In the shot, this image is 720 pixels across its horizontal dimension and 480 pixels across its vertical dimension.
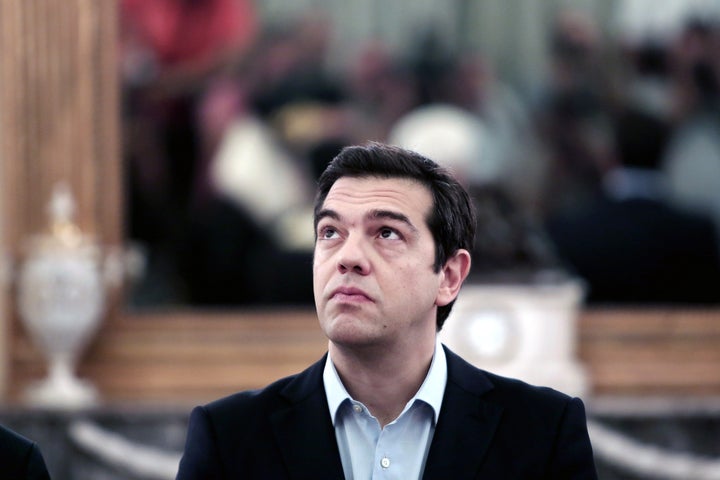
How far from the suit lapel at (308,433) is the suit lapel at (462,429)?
21 centimetres

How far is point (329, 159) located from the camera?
9578mm

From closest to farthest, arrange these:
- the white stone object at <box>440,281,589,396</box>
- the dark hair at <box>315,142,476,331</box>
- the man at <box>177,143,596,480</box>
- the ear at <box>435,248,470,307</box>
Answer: the man at <box>177,143,596,480</box>
the dark hair at <box>315,142,476,331</box>
the ear at <box>435,248,470,307</box>
the white stone object at <box>440,281,589,396</box>

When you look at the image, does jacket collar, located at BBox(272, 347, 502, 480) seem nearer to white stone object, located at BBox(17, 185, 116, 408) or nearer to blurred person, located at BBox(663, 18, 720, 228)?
white stone object, located at BBox(17, 185, 116, 408)

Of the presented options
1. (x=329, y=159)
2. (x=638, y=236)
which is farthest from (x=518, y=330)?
(x=329, y=159)

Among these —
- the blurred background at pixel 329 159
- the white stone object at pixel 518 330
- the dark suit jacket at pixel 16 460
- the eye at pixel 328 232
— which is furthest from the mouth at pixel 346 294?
the blurred background at pixel 329 159

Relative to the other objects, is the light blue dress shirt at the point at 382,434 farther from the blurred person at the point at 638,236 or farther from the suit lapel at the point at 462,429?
the blurred person at the point at 638,236

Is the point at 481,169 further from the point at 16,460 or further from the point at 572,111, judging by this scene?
the point at 16,460

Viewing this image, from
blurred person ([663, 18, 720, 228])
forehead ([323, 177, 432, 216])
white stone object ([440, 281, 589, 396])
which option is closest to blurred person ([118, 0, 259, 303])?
white stone object ([440, 281, 589, 396])

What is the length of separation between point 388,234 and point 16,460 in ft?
2.97

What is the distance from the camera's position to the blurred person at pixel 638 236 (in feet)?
32.4

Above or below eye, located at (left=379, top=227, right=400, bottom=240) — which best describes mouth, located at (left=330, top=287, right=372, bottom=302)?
below

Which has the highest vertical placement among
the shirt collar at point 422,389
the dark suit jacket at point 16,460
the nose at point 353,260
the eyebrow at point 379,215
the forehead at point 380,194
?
the forehead at point 380,194

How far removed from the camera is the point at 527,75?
999 cm

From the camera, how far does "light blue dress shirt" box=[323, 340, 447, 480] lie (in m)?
3.09
